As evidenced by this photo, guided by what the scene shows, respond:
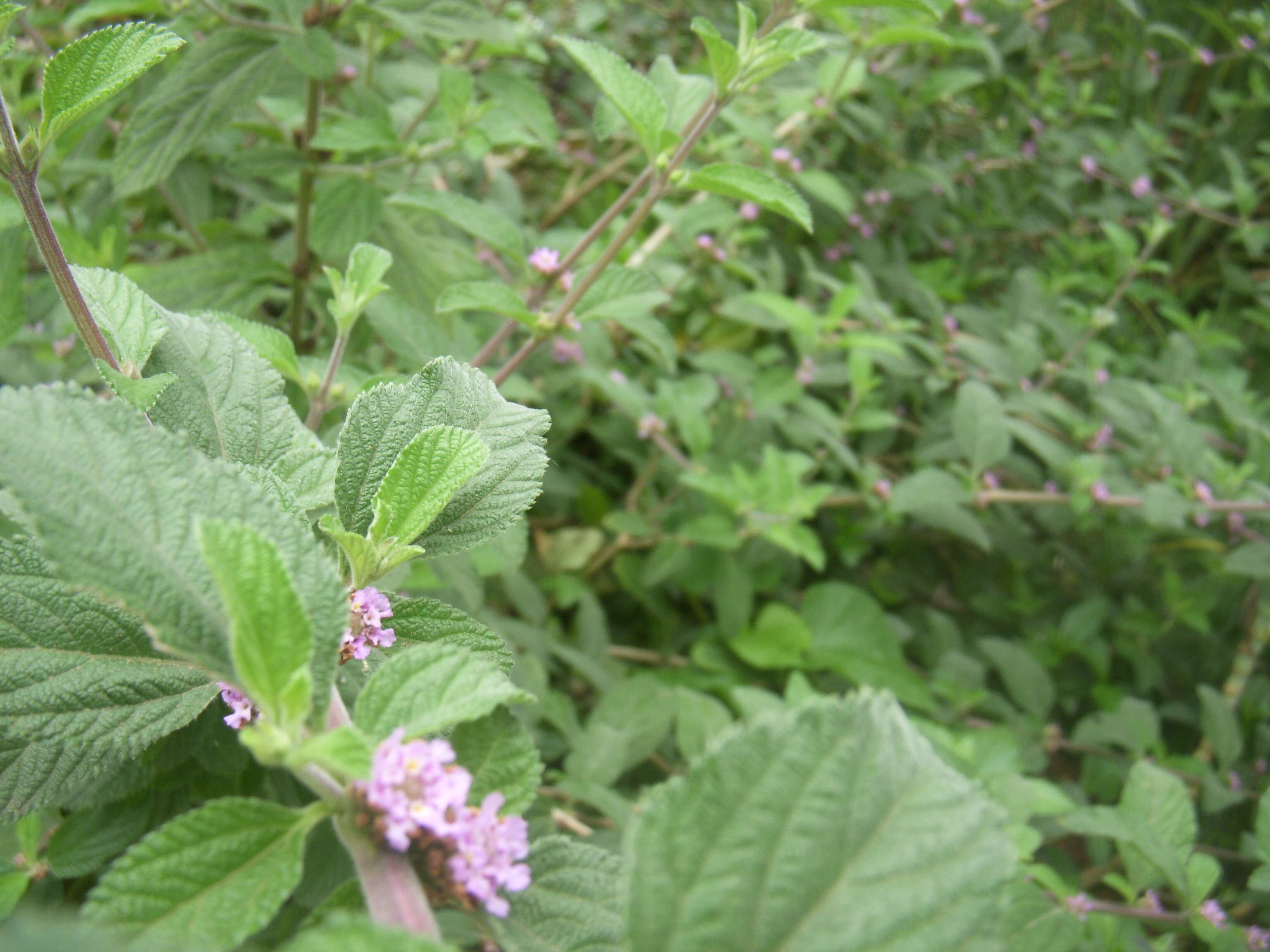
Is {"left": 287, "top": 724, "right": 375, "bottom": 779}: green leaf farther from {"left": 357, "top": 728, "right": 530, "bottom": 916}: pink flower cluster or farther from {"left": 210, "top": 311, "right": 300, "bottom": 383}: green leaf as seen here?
{"left": 210, "top": 311, "right": 300, "bottom": 383}: green leaf

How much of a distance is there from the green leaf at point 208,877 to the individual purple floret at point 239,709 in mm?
89

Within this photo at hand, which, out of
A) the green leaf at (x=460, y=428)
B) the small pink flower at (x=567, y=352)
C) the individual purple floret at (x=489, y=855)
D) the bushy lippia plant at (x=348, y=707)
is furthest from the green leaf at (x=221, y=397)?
the small pink flower at (x=567, y=352)

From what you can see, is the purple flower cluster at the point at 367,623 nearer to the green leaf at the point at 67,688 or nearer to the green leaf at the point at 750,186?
the green leaf at the point at 67,688

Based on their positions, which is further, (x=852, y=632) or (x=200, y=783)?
(x=852, y=632)

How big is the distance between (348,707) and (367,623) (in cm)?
10

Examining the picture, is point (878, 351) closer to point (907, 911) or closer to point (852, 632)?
point (852, 632)

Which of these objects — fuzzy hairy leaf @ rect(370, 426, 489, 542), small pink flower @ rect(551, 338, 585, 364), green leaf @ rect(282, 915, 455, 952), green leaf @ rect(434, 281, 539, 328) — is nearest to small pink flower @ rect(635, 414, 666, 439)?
small pink flower @ rect(551, 338, 585, 364)

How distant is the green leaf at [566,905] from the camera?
0.52m

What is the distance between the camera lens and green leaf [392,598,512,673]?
2.20 ft

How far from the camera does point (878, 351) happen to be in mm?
2309

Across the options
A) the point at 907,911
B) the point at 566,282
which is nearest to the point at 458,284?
the point at 566,282

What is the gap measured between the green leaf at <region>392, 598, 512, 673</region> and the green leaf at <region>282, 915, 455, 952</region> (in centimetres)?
30

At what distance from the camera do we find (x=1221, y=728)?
6.68 ft

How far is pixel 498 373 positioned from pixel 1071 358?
2.03 metres
